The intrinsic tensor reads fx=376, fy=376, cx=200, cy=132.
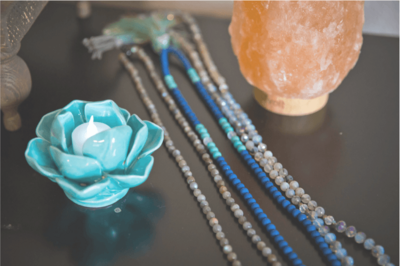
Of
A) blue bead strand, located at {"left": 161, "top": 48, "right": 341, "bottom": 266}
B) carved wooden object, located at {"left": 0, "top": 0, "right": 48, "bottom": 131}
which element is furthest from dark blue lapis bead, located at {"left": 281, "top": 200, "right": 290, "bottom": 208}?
carved wooden object, located at {"left": 0, "top": 0, "right": 48, "bottom": 131}

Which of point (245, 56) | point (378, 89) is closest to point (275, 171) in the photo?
point (245, 56)

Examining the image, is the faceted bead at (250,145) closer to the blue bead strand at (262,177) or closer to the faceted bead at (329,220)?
the blue bead strand at (262,177)

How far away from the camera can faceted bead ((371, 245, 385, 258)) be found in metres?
0.53

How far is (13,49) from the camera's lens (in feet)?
2.08

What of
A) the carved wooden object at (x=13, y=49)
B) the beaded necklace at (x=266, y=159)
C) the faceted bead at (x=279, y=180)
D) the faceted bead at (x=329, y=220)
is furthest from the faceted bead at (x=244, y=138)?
the carved wooden object at (x=13, y=49)

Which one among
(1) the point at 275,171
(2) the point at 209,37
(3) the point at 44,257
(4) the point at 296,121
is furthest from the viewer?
(2) the point at 209,37

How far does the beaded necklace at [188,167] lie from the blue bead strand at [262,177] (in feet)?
0.09

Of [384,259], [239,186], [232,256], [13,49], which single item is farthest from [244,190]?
[13,49]

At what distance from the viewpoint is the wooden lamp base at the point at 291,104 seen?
739 millimetres

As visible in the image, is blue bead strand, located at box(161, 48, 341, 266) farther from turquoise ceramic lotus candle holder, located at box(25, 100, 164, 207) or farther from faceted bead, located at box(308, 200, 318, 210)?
turquoise ceramic lotus candle holder, located at box(25, 100, 164, 207)

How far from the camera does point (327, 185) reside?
0.63 m

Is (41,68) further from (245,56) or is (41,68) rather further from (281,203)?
(281,203)

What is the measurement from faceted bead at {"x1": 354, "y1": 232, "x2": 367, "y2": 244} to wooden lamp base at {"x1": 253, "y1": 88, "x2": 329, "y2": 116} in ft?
0.92

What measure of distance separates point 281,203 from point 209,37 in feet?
1.82
